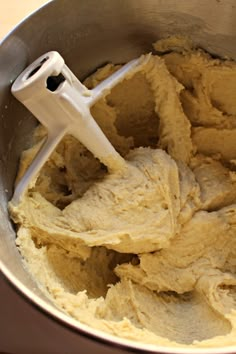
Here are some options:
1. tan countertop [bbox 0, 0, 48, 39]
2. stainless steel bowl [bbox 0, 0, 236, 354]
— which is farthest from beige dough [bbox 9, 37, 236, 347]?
tan countertop [bbox 0, 0, 48, 39]

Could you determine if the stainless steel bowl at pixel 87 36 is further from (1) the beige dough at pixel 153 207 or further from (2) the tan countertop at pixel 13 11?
(2) the tan countertop at pixel 13 11

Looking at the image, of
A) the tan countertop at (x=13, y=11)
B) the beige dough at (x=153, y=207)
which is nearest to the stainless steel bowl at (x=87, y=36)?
the beige dough at (x=153, y=207)

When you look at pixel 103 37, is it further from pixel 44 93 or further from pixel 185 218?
pixel 185 218

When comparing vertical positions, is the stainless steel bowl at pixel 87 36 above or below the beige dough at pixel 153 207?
above

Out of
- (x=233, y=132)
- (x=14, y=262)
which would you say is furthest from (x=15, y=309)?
(x=233, y=132)

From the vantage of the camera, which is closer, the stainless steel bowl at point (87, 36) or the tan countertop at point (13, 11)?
the stainless steel bowl at point (87, 36)

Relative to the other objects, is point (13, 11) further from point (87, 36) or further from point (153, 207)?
point (153, 207)
